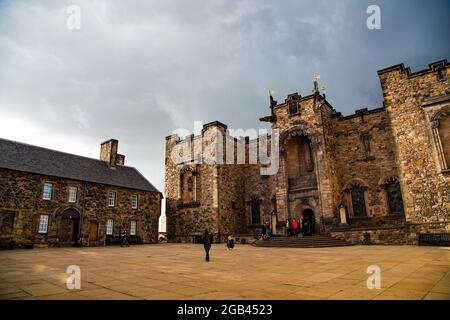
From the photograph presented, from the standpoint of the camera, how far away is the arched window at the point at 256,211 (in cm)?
2678

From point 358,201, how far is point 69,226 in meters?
23.8

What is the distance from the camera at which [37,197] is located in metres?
21.4

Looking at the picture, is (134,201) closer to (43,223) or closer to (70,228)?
(70,228)

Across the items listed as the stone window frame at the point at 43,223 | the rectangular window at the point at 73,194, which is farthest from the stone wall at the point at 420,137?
the stone window frame at the point at 43,223

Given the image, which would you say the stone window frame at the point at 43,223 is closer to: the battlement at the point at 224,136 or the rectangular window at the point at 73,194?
the rectangular window at the point at 73,194

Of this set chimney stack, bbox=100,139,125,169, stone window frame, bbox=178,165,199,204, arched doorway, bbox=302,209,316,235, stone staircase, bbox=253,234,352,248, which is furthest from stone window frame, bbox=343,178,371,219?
chimney stack, bbox=100,139,125,169

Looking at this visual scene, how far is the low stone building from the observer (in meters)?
20.2

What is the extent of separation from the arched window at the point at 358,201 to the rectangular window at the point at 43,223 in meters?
24.3

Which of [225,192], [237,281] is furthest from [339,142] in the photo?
[237,281]

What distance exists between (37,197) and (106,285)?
19980mm

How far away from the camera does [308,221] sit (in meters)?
22.1

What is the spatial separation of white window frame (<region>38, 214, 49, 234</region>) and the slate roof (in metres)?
3.35
